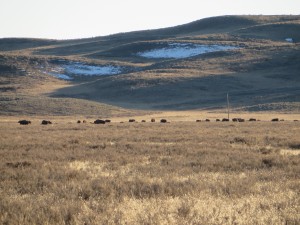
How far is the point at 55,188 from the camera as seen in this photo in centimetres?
1017

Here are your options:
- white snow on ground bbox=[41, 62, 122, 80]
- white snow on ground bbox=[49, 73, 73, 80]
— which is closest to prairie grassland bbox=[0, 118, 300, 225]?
white snow on ground bbox=[49, 73, 73, 80]

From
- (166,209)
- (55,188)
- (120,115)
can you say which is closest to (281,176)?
(166,209)

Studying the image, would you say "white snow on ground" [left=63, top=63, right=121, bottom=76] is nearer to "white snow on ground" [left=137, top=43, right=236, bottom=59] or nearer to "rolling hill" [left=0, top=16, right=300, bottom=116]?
"rolling hill" [left=0, top=16, right=300, bottom=116]

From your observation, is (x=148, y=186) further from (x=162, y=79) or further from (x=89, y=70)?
(x=89, y=70)

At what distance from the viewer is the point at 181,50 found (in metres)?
128

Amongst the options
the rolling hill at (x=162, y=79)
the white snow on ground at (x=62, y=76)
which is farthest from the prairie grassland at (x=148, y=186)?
the white snow on ground at (x=62, y=76)

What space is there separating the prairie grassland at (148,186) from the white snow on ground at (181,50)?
349 ft

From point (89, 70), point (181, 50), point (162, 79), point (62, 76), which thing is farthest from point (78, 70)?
point (181, 50)

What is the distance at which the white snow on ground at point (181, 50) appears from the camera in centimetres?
12356

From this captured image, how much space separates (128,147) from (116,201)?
1006 centimetres

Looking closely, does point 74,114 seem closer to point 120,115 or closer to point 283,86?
point 120,115

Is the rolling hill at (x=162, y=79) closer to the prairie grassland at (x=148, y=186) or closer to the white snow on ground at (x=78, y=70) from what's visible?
the white snow on ground at (x=78, y=70)

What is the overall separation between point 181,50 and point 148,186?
119 metres

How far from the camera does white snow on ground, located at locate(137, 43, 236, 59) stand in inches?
4865
